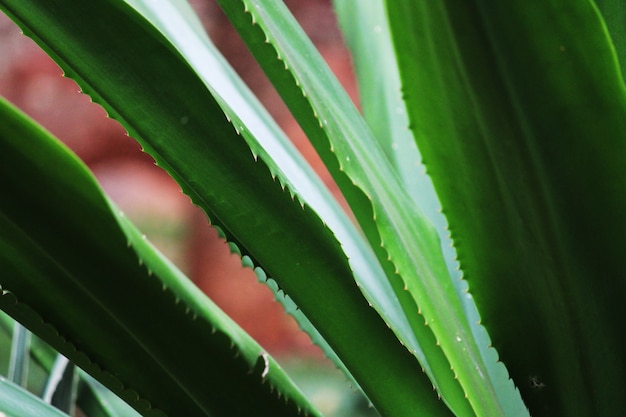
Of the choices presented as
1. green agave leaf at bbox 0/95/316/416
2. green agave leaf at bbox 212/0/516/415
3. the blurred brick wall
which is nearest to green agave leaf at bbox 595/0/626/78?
green agave leaf at bbox 212/0/516/415

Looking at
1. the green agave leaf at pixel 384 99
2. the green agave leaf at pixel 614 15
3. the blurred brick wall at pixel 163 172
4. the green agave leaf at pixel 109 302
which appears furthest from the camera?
the blurred brick wall at pixel 163 172

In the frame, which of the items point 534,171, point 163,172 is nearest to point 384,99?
point 534,171

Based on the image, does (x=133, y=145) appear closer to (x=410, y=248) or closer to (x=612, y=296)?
(x=410, y=248)

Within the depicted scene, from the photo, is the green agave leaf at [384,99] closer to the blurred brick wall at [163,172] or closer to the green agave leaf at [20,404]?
the green agave leaf at [20,404]

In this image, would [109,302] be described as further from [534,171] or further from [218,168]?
[534,171]

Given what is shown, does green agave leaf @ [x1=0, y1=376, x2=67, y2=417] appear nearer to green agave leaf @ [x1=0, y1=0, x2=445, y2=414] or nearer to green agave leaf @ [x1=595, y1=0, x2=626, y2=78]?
green agave leaf @ [x1=0, y1=0, x2=445, y2=414]

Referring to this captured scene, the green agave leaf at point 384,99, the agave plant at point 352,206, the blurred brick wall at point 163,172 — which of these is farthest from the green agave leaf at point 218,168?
the blurred brick wall at point 163,172

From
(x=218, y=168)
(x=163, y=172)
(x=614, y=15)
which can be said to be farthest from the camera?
(x=163, y=172)
